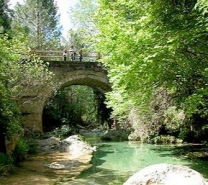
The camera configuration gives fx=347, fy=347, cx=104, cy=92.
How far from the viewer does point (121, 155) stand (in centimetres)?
1441

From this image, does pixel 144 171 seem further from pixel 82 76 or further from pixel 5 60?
pixel 82 76

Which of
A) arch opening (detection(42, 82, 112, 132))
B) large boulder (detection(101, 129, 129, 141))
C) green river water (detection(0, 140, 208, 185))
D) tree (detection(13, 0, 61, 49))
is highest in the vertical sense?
tree (detection(13, 0, 61, 49))

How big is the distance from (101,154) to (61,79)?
7702 millimetres

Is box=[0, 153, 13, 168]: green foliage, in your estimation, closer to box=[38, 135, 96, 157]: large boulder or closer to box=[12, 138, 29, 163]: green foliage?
box=[12, 138, 29, 163]: green foliage

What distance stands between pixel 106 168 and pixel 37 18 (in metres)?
31.7

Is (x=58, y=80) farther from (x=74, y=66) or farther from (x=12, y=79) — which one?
(x=12, y=79)

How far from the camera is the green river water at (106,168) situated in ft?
29.1

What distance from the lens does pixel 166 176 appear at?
653cm

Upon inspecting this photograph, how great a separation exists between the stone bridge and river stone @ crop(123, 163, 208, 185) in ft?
46.5

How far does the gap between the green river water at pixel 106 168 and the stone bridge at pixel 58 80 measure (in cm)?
676

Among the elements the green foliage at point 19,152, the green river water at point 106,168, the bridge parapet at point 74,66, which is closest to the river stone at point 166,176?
the green river water at point 106,168

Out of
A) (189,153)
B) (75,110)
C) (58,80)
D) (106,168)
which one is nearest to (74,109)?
(75,110)

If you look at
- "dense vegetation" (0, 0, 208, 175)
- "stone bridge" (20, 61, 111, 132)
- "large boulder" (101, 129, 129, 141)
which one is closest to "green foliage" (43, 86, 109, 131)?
"large boulder" (101, 129, 129, 141)

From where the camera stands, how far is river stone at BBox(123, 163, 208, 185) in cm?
634
